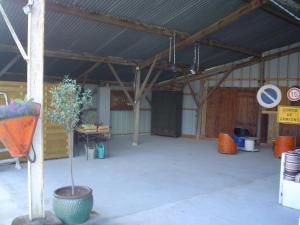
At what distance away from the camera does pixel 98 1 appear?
257 inches

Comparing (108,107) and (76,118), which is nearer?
(76,118)

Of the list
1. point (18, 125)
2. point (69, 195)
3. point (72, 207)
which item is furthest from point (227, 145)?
point (18, 125)

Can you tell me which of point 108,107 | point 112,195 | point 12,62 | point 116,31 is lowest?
point 112,195

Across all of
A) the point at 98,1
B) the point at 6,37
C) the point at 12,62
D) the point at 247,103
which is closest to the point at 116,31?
the point at 98,1

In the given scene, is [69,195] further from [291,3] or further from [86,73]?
[86,73]

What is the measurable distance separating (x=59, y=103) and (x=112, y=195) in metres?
2.11

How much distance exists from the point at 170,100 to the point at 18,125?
10.5 meters

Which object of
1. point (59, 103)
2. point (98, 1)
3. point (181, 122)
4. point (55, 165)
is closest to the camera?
point (59, 103)

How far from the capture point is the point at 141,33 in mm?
8453

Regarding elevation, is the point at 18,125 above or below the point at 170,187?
above

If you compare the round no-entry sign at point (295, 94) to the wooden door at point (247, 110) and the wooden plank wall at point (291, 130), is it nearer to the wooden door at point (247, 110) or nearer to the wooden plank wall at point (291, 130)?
the wooden plank wall at point (291, 130)

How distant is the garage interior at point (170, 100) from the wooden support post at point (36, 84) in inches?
30.2

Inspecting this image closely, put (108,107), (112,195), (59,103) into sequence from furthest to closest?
(108,107) → (112,195) → (59,103)

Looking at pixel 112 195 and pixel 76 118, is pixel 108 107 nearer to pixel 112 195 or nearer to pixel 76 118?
pixel 112 195
